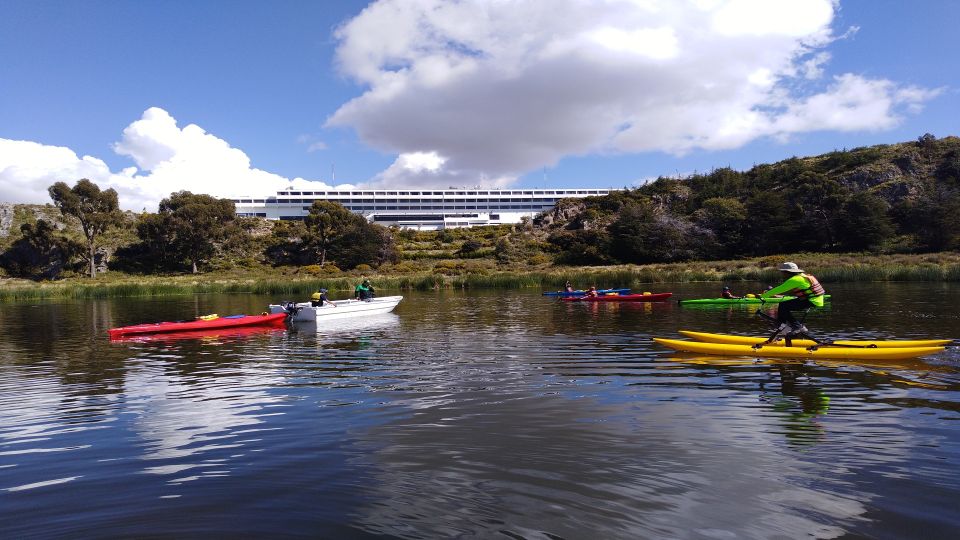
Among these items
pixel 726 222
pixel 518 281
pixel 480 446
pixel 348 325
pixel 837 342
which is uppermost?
pixel 726 222

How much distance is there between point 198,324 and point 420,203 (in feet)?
406

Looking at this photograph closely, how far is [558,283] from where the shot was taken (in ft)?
129

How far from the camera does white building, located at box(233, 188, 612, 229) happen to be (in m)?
134

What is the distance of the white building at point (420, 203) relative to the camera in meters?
134

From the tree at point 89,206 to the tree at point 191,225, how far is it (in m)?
5.20

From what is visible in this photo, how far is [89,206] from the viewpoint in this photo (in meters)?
66.8

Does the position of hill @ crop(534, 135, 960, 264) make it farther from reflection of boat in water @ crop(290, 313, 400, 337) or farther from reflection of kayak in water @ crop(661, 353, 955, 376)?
reflection of kayak in water @ crop(661, 353, 955, 376)

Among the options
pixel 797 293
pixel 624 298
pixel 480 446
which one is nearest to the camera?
pixel 480 446

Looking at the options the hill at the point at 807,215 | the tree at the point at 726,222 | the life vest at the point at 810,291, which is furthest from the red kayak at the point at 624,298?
the tree at the point at 726,222

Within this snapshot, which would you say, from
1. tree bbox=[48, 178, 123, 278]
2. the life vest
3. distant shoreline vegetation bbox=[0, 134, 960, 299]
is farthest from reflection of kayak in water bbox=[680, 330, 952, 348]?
tree bbox=[48, 178, 123, 278]

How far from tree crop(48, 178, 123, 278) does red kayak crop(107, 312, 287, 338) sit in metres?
53.7

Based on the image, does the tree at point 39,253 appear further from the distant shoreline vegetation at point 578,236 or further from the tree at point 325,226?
the tree at point 325,226

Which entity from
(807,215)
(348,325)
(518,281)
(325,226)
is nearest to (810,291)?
(348,325)

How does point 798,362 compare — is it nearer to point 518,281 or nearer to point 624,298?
point 624,298
